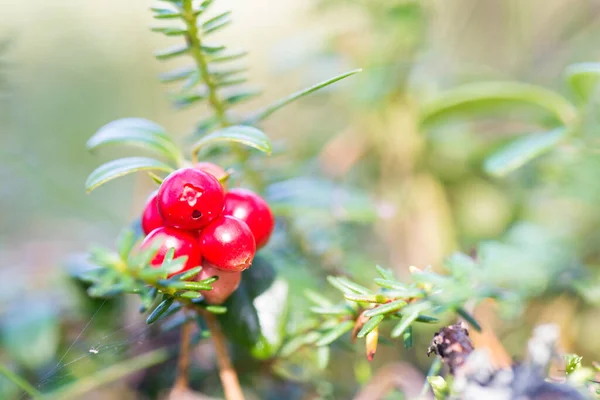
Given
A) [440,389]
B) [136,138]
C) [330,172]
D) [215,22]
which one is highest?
[215,22]

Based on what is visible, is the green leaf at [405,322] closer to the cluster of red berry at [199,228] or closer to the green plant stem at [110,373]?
the cluster of red berry at [199,228]

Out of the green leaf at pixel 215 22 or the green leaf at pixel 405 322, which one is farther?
the green leaf at pixel 215 22

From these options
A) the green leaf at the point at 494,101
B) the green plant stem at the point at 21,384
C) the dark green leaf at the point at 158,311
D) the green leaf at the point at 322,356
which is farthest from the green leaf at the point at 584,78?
the green plant stem at the point at 21,384

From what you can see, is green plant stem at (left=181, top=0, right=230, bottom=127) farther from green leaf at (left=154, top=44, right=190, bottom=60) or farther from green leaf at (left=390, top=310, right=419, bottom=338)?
green leaf at (left=390, top=310, right=419, bottom=338)

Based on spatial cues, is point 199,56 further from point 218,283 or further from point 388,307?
point 388,307

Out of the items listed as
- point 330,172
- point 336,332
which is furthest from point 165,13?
point 330,172

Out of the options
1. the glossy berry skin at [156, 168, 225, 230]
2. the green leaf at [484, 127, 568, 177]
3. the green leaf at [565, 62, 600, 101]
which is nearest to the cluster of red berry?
the glossy berry skin at [156, 168, 225, 230]
